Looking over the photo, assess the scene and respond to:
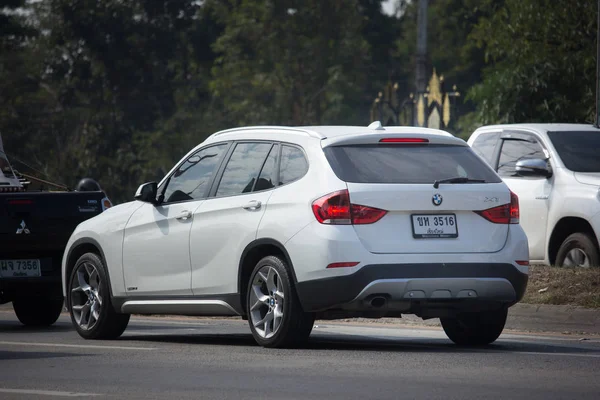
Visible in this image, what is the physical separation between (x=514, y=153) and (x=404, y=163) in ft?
19.9

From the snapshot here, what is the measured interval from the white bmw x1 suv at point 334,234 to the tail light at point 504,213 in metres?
0.01

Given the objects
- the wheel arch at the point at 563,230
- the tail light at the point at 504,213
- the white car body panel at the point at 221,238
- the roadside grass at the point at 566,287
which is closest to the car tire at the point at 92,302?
the white car body panel at the point at 221,238

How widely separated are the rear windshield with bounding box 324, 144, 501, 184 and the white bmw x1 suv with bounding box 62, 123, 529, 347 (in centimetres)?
1

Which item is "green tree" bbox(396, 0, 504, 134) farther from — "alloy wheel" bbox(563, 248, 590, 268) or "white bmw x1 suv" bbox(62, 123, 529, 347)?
"white bmw x1 suv" bbox(62, 123, 529, 347)

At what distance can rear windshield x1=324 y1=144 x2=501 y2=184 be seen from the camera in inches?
400

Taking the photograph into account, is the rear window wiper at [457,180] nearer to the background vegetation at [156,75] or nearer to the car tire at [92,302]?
the car tire at [92,302]

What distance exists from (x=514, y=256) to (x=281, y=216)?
5.51ft

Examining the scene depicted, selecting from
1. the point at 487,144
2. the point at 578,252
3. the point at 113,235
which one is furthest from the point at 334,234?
the point at 487,144

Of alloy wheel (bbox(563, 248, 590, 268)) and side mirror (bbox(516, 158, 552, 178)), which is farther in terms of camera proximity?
side mirror (bbox(516, 158, 552, 178))

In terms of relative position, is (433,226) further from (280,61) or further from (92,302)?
(280,61)

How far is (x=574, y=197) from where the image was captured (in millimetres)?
14758

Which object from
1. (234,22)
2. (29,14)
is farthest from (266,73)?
(29,14)

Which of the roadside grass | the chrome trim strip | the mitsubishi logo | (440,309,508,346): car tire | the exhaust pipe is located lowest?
the roadside grass

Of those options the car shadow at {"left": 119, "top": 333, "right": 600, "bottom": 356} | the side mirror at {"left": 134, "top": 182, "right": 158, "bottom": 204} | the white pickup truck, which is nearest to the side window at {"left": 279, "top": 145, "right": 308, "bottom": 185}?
the car shadow at {"left": 119, "top": 333, "right": 600, "bottom": 356}
